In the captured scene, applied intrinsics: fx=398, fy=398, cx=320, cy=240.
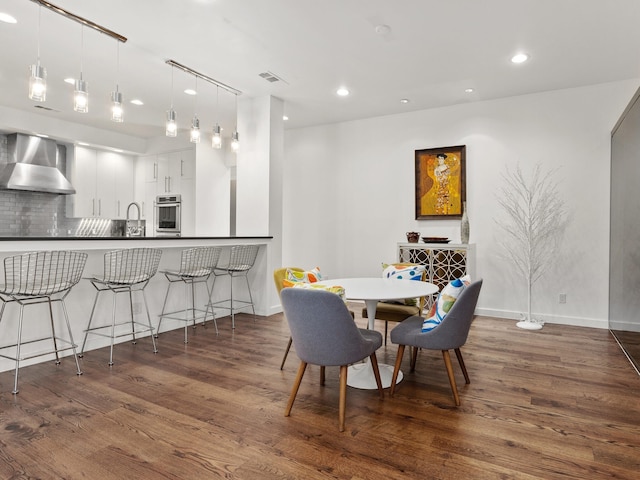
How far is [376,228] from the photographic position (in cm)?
596

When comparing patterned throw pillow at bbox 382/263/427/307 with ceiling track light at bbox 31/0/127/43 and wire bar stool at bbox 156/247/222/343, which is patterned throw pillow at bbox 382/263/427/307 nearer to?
wire bar stool at bbox 156/247/222/343

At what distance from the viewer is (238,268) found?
4609 millimetres

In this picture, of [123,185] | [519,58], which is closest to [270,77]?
[519,58]

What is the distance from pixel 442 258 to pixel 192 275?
9.78ft

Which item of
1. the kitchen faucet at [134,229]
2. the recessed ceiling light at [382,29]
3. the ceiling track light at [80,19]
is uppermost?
the recessed ceiling light at [382,29]

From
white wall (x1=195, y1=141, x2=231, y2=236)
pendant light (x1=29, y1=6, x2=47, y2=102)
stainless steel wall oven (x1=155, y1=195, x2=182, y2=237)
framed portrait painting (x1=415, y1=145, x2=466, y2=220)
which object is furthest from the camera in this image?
stainless steel wall oven (x1=155, y1=195, x2=182, y2=237)

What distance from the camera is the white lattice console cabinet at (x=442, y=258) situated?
486 cm

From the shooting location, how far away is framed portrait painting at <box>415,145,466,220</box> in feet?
17.4

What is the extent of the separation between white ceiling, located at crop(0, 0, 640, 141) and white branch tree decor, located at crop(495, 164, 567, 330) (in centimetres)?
110

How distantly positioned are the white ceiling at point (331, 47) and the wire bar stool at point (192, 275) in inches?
77.0

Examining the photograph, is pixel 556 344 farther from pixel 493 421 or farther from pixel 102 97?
pixel 102 97

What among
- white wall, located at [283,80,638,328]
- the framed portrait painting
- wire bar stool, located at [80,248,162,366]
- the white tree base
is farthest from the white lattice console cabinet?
wire bar stool, located at [80,248,162,366]

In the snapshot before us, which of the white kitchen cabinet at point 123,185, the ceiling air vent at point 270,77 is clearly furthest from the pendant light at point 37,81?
the white kitchen cabinet at point 123,185

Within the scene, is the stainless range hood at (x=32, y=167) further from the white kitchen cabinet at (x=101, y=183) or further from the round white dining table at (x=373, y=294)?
the round white dining table at (x=373, y=294)
